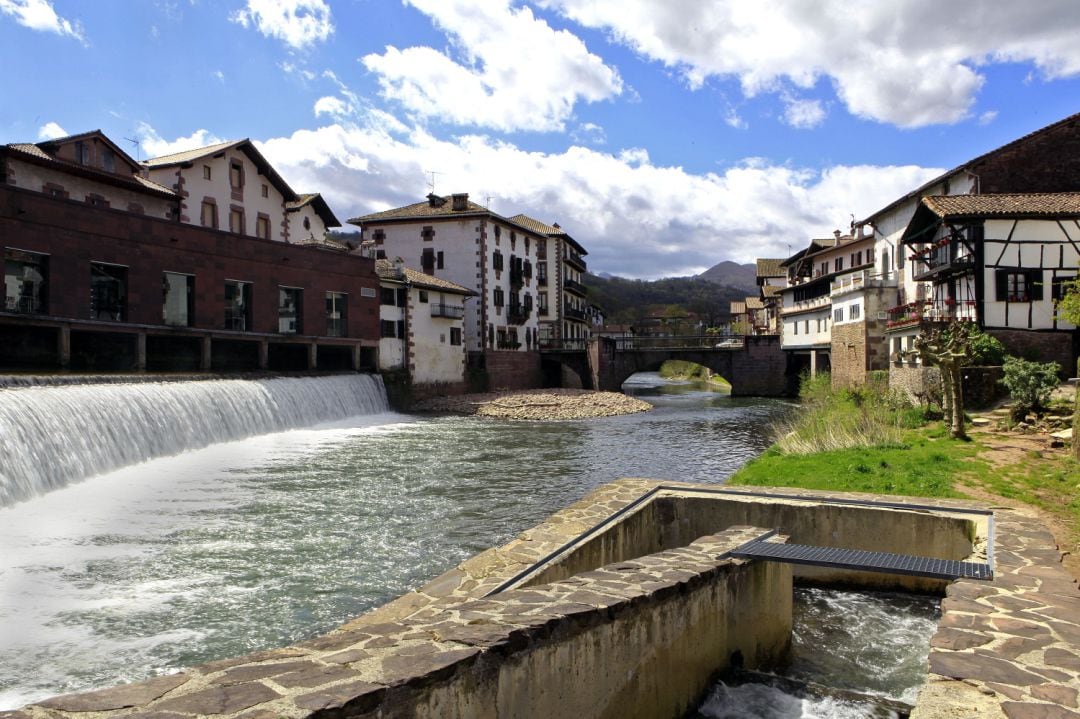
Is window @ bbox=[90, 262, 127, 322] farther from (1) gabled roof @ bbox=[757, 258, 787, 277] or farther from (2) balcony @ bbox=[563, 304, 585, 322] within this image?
(1) gabled roof @ bbox=[757, 258, 787, 277]

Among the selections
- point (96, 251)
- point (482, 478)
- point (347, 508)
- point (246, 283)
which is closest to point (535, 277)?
point (246, 283)

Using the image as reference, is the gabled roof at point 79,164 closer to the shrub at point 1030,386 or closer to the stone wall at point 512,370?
the stone wall at point 512,370

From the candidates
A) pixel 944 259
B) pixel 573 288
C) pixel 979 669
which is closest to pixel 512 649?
pixel 979 669

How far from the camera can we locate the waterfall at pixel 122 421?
14641 millimetres

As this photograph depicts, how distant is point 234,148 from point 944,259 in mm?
37421

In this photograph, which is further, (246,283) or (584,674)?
(246,283)

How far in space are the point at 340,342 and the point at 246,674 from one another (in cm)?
3521

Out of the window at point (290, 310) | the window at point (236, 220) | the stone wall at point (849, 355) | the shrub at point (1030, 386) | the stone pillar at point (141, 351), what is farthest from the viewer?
the window at point (236, 220)

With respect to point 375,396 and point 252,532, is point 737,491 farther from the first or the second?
point 375,396

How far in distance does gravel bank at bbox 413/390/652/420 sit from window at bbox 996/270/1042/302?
1938cm

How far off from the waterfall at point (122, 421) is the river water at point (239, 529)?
11 cm

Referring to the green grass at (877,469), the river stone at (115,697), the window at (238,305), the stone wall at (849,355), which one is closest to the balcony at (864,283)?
the stone wall at (849,355)

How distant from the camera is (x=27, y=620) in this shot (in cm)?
806

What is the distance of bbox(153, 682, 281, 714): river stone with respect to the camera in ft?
11.3
